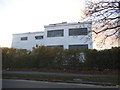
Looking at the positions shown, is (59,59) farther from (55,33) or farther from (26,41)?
(26,41)

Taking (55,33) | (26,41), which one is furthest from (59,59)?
(26,41)

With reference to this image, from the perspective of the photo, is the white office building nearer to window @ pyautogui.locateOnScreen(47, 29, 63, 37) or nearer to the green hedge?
window @ pyautogui.locateOnScreen(47, 29, 63, 37)

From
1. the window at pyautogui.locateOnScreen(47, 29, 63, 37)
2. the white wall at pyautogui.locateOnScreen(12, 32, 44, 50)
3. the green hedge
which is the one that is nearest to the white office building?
the window at pyautogui.locateOnScreen(47, 29, 63, 37)

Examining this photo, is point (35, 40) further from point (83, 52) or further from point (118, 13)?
point (118, 13)

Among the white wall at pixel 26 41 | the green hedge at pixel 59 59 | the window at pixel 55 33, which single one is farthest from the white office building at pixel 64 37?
the green hedge at pixel 59 59

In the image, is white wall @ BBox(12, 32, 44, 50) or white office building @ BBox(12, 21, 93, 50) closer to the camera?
white office building @ BBox(12, 21, 93, 50)

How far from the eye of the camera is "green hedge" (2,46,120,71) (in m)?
15.3

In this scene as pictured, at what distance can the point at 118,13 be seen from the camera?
13.3 meters

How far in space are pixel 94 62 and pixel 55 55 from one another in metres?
5.07

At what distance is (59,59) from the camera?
16.9 meters

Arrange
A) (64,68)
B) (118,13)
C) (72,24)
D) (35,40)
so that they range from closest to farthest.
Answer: (118,13) → (64,68) → (72,24) → (35,40)

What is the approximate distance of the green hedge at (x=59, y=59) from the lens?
15273 millimetres

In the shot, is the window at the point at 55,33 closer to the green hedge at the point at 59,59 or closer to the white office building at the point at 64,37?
the white office building at the point at 64,37

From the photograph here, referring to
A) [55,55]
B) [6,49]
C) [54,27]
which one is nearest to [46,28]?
[54,27]
